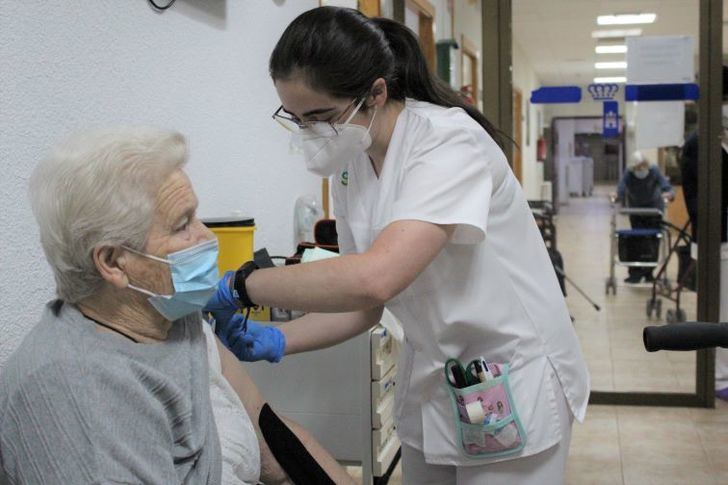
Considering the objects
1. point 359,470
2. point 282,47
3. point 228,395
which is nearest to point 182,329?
point 228,395

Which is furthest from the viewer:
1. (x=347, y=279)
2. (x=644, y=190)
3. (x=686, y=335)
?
(x=644, y=190)

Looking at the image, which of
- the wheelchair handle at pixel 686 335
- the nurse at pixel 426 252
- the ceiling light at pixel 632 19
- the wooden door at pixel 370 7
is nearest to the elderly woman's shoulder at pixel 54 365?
the nurse at pixel 426 252

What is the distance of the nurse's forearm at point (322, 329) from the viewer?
1.64 m

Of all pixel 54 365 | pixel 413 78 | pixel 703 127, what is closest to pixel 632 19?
pixel 703 127

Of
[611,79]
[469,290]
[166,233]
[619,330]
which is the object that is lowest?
[619,330]

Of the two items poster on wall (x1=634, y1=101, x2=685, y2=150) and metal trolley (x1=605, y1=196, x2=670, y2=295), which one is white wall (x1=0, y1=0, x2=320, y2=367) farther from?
metal trolley (x1=605, y1=196, x2=670, y2=295)

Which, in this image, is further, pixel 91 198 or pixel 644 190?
pixel 644 190

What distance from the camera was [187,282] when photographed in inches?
50.9

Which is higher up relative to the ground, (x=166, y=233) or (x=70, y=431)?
(x=166, y=233)

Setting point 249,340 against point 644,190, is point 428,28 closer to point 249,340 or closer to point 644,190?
point 644,190

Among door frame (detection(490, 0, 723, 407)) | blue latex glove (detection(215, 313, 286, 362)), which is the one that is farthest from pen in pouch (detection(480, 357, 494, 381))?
door frame (detection(490, 0, 723, 407))

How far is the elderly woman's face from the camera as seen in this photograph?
1.28 m

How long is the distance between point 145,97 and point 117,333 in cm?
93

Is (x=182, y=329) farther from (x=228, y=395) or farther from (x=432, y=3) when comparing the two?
(x=432, y=3)
